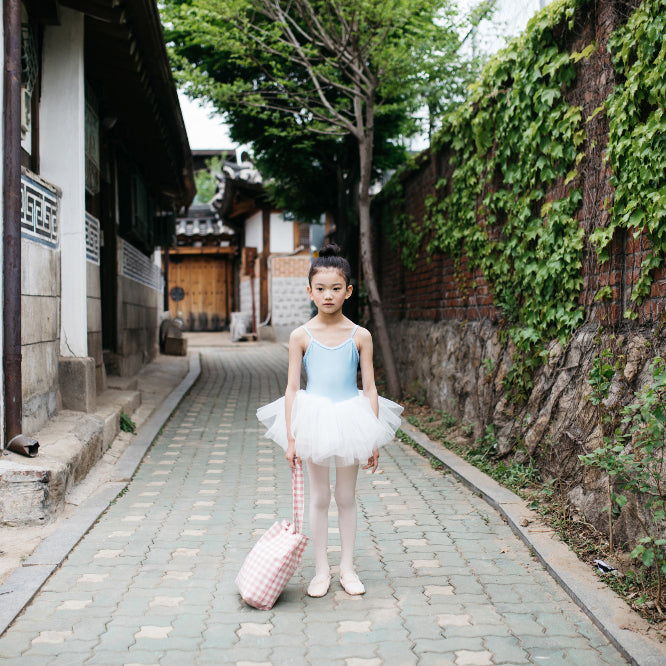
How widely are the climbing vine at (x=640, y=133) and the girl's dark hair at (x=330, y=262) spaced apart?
171cm

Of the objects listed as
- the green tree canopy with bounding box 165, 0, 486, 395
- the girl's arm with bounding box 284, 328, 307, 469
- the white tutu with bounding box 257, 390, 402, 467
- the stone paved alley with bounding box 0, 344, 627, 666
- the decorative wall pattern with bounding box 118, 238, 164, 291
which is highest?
the green tree canopy with bounding box 165, 0, 486, 395

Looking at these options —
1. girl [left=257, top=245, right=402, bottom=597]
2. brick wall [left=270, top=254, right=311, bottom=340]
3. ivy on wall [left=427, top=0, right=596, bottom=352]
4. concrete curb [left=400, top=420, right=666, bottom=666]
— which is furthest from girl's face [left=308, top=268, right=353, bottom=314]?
brick wall [left=270, top=254, right=311, bottom=340]

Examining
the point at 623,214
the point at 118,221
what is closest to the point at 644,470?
the point at 623,214

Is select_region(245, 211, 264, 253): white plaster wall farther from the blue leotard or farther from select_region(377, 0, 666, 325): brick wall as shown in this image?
the blue leotard

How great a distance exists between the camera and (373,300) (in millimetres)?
11047

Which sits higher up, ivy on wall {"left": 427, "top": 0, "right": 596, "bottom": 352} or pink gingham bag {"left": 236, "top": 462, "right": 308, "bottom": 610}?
ivy on wall {"left": 427, "top": 0, "right": 596, "bottom": 352}

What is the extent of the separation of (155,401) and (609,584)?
318 inches

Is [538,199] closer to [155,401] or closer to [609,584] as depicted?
[609,584]

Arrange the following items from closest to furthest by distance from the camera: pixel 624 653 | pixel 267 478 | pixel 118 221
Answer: pixel 624 653, pixel 267 478, pixel 118 221

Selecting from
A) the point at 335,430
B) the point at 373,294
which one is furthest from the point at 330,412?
the point at 373,294

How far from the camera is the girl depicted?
12.7 feet

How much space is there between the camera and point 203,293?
3225 cm

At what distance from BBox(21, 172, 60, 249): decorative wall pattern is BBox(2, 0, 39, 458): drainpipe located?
49 cm

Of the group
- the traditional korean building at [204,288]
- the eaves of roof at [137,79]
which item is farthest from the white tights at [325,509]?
the traditional korean building at [204,288]
